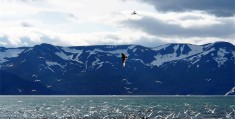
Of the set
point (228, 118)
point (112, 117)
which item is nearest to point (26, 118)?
point (112, 117)

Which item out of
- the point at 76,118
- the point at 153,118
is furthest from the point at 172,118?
the point at 76,118

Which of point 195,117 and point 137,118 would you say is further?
point 195,117

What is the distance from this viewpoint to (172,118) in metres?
119

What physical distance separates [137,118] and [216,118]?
20672mm

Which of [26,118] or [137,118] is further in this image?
[26,118]

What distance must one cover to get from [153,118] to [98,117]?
15413 mm

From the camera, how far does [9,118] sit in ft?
406

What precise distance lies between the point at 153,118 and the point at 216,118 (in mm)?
16398

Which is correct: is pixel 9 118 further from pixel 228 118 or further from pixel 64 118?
pixel 228 118

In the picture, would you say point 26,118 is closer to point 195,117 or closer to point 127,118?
point 127,118

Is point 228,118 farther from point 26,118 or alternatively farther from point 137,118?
point 26,118

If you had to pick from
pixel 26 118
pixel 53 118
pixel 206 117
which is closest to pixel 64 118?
pixel 53 118

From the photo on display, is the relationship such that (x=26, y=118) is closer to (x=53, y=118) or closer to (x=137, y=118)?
(x=53, y=118)

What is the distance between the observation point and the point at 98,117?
4872 inches
